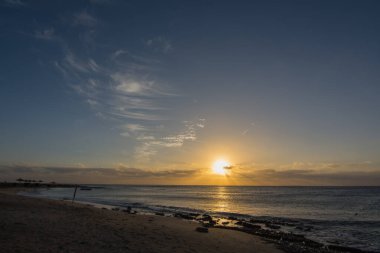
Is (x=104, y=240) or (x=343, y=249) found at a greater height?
(x=104, y=240)

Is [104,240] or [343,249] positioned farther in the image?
[343,249]

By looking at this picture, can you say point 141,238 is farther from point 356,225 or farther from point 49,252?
point 356,225

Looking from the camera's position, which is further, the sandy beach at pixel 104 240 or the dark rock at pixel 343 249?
the dark rock at pixel 343 249

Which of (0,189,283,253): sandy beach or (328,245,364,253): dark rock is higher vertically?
(0,189,283,253): sandy beach

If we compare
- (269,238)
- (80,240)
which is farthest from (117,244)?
(269,238)

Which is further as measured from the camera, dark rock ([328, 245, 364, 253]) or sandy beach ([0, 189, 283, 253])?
dark rock ([328, 245, 364, 253])

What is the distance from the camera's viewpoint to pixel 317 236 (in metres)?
31.8

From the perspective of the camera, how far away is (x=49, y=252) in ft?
45.9

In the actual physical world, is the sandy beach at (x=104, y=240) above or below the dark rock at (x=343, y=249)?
above

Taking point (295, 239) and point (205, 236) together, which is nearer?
point (205, 236)

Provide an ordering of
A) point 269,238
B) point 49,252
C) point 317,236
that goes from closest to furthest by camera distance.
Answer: point 49,252, point 269,238, point 317,236

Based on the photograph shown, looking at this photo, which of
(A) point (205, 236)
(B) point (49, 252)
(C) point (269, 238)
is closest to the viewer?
(B) point (49, 252)

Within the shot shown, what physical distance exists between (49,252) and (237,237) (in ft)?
49.2

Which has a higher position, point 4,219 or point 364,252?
point 4,219
